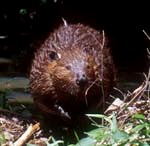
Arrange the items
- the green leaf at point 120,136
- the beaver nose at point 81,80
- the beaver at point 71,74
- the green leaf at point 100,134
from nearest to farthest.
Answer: the green leaf at point 120,136, the green leaf at point 100,134, the beaver nose at point 81,80, the beaver at point 71,74

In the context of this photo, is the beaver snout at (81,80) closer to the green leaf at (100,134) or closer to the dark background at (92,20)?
the green leaf at (100,134)

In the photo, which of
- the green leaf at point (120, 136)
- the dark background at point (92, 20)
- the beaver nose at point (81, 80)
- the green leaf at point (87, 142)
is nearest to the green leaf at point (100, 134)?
the green leaf at point (87, 142)

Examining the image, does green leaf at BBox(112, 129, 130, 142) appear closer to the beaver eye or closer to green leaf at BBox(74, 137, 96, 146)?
green leaf at BBox(74, 137, 96, 146)

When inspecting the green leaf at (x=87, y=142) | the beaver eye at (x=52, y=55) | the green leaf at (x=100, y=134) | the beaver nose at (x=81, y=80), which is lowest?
the green leaf at (x=87, y=142)

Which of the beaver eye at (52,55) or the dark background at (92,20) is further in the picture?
the dark background at (92,20)

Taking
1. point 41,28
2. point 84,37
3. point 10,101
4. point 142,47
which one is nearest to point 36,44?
point 41,28

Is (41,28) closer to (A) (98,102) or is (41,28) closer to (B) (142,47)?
(B) (142,47)

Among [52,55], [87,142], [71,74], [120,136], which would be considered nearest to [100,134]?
[87,142]
